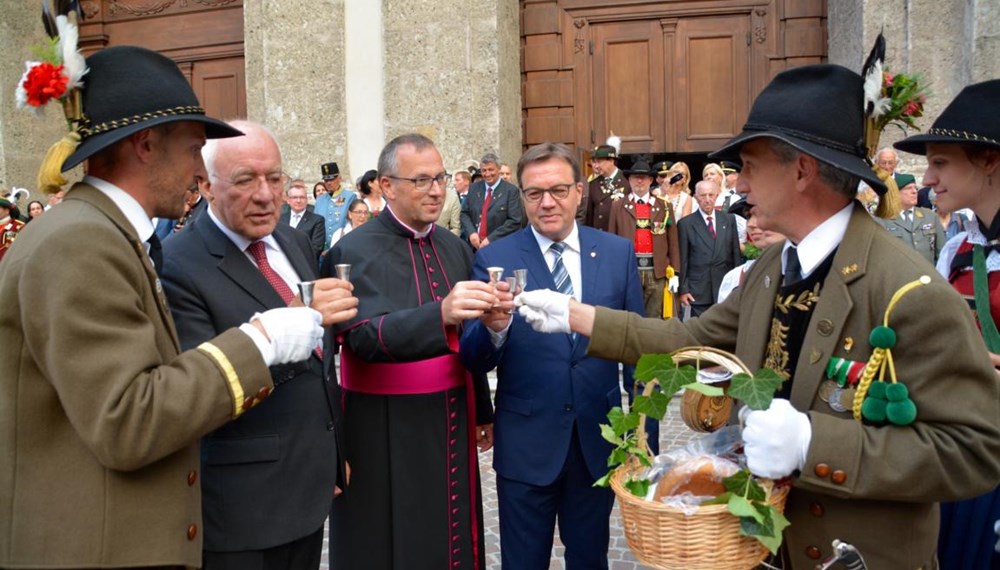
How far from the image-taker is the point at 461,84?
1118 centimetres

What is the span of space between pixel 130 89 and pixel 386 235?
1.50m

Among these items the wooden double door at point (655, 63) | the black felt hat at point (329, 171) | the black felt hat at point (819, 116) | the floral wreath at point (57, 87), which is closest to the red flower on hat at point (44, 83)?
the floral wreath at point (57, 87)

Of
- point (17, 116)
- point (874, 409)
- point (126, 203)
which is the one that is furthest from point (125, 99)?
point (17, 116)

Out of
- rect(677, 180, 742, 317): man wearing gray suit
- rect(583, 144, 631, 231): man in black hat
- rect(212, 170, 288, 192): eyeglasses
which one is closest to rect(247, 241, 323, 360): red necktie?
rect(212, 170, 288, 192): eyeglasses

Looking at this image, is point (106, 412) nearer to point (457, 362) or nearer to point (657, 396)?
point (657, 396)

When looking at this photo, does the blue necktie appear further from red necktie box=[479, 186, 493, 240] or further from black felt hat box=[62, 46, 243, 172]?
red necktie box=[479, 186, 493, 240]

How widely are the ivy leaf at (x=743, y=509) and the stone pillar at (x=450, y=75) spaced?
31.9ft

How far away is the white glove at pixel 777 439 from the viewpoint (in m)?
1.85

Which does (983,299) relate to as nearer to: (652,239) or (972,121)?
(972,121)

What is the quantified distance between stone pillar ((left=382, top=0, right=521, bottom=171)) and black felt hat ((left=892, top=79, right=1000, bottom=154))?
8.67 meters

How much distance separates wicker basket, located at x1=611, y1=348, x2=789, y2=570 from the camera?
1.84m

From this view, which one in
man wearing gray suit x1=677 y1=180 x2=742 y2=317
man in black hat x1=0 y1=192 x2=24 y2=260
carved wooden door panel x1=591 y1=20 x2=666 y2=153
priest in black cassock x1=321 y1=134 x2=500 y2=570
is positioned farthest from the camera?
carved wooden door panel x1=591 y1=20 x2=666 y2=153

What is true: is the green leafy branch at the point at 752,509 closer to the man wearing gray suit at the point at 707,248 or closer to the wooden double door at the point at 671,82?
the man wearing gray suit at the point at 707,248

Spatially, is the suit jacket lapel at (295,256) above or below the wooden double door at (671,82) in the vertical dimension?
below
